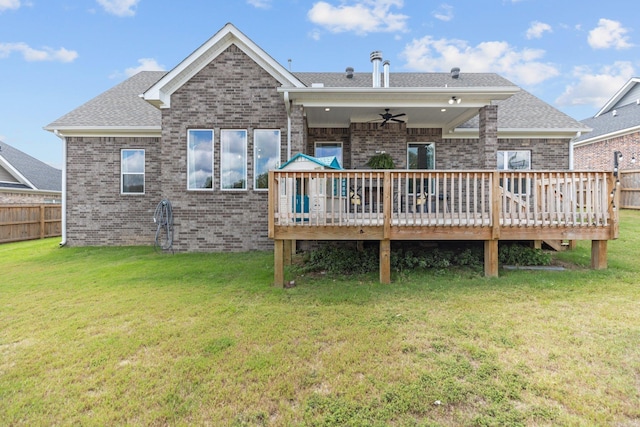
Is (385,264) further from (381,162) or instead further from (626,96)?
(626,96)

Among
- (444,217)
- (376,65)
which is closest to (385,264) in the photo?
(444,217)

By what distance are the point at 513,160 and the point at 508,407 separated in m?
9.96

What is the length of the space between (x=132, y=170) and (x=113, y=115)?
6.26 feet

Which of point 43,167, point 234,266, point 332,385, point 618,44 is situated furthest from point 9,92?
point 618,44

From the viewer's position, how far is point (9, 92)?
22797 mm

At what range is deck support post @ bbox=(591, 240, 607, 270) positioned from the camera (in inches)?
233

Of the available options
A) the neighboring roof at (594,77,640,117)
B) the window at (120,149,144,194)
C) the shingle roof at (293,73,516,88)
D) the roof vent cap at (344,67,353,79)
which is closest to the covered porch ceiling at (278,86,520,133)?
the shingle roof at (293,73,516,88)

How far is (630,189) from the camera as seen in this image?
1322 centimetres

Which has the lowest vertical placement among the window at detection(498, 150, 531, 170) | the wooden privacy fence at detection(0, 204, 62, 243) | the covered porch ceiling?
the wooden privacy fence at detection(0, 204, 62, 243)

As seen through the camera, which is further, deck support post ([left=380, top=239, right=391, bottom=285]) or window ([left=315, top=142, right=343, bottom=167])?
window ([left=315, top=142, right=343, bottom=167])

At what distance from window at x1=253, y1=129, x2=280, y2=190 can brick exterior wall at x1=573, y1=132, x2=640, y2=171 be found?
14.8m

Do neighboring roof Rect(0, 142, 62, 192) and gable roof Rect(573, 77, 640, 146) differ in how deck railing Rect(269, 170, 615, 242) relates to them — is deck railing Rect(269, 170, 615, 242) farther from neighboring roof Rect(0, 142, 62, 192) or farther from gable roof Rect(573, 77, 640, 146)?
neighboring roof Rect(0, 142, 62, 192)

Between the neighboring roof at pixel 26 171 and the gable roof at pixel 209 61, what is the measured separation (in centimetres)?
1213

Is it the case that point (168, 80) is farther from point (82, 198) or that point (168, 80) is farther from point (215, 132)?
point (82, 198)
